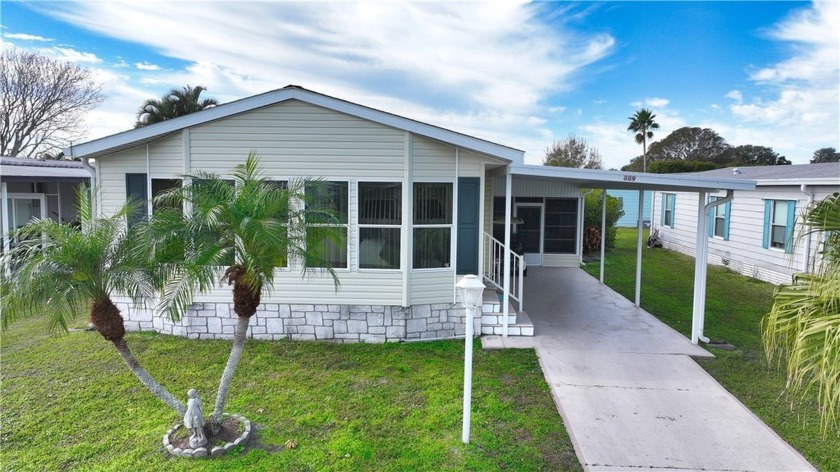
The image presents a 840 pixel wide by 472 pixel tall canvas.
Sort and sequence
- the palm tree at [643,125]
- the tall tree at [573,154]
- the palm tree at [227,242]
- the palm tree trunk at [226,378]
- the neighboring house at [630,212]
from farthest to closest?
the palm tree at [643,125] < the tall tree at [573,154] < the neighboring house at [630,212] < the palm tree trunk at [226,378] < the palm tree at [227,242]

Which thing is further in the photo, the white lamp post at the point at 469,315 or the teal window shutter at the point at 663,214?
the teal window shutter at the point at 663,214

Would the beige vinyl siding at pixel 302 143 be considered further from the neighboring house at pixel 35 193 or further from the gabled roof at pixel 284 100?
the neighboring house at pixel 35 193

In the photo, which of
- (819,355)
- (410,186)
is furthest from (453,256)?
(819,355)

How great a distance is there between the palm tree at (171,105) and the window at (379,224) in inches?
609

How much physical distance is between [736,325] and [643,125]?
28.9 meters

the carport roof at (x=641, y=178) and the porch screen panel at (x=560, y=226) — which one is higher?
the carport roof at (x=641, y=178)

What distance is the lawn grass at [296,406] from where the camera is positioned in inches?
158

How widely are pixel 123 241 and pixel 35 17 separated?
1479 centimetres

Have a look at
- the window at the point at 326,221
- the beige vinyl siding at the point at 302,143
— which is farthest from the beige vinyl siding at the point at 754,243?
the window at the point at 326,221

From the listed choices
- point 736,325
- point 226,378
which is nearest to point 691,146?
point 736,325

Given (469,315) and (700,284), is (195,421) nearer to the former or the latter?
(469,315)

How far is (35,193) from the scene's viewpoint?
13.8 m

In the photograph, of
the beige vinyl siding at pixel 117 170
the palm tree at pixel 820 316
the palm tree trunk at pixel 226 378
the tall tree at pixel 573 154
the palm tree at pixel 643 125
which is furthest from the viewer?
the palm tree at pixel 643 125

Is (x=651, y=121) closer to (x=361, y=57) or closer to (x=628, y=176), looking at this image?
(x=361, y=57)
